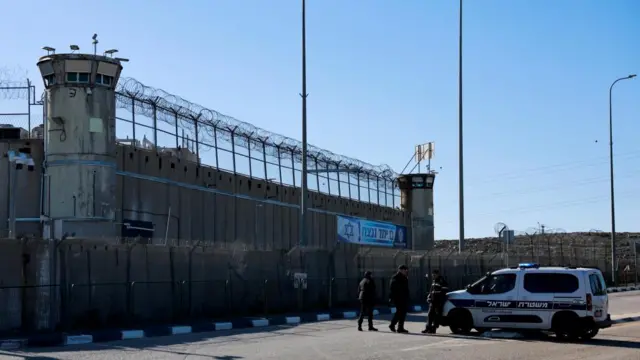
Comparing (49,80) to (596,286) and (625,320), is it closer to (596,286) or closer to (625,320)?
(596,286)

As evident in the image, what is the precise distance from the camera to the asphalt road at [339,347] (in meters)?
15.0

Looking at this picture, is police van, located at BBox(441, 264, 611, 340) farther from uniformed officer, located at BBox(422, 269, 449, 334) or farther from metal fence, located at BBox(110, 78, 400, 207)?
metal fence, located at BBox(110, 78, 400, 207)

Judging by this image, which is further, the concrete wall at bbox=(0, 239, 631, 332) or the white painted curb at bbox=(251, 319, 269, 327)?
the white painted curb at bbox=(251, 319, 269, 327)

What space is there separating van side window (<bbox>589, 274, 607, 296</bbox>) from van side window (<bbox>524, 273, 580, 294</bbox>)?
15.4 inches

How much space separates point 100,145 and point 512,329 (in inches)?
633

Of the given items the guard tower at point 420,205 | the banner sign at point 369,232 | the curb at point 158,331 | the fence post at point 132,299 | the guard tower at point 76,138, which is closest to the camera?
the curb at point 158,331

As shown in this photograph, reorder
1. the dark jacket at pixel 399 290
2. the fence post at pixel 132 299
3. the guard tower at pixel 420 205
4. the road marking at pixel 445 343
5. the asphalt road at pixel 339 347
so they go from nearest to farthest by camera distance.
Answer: the asphalt road at pixel 339 347, the road marking at pixel 445 343, the dark jacket at pixel 399 290, the fence post at pixel 132 299, the guard tower at pixel 420 205

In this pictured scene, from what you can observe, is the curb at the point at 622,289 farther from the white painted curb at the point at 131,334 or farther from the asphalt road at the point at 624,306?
the white painted curb at the point at 131,334

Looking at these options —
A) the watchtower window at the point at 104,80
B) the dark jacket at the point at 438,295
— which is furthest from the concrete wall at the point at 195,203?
the dark jacket at the point at 438,295

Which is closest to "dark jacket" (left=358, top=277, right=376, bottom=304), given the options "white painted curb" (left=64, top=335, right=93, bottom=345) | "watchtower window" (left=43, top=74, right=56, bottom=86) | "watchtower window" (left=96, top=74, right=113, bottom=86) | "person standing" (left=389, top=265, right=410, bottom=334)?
"person standing" (left=389, top=265, right=410, bottom=334)

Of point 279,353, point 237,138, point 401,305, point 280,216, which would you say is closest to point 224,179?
point 237,138

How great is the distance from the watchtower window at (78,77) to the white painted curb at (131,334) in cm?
1199

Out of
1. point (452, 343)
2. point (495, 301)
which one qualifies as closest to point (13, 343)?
point (452, 343)

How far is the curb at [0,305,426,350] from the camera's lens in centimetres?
1723
